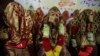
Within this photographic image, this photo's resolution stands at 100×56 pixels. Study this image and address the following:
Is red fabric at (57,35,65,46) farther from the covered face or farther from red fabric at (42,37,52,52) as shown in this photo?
the covered face

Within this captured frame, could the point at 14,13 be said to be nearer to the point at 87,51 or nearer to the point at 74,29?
the point at 74,29

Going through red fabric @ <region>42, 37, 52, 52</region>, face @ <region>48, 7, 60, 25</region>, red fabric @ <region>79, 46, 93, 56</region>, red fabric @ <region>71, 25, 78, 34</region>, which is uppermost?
face @ <region>48, 7, 60, 25</region>

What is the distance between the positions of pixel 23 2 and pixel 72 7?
11.4 inches

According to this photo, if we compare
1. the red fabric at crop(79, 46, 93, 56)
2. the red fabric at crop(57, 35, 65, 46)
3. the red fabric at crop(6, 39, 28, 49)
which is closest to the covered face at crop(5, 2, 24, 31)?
the red fabric at crop(6, 39, 28, 49)

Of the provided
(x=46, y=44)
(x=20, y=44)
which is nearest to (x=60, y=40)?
(x=46, y=44)

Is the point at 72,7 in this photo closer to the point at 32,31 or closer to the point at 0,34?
the point at 32,31

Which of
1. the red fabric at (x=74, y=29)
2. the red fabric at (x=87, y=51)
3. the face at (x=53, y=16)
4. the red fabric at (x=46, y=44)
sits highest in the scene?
the face at (x=53, y=16)

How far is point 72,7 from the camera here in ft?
5.39

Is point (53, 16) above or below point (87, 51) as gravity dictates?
above

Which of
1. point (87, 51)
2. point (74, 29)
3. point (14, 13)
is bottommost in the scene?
point (87, 51)

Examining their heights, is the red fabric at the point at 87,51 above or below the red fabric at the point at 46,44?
→ below

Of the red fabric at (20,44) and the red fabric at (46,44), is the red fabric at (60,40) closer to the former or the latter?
the red fabric at (46,44)

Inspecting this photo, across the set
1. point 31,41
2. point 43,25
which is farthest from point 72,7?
point 31,41

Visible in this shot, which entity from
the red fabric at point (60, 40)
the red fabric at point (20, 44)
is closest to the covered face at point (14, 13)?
the red fabric at point (20, 44)
